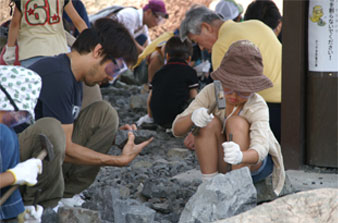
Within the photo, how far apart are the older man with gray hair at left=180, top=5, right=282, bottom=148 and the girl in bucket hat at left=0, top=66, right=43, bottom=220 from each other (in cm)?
215

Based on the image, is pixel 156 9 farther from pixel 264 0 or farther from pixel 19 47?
pixel 19 47

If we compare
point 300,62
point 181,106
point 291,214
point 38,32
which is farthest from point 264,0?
point 291,214

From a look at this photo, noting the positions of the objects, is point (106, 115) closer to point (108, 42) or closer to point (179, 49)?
point (108, 42)

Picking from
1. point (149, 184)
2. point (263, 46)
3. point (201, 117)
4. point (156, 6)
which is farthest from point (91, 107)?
point (156, 6)

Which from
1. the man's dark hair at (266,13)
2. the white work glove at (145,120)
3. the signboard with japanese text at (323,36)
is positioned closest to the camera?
the signboard with japanese text at (323,36)

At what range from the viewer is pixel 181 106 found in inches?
237

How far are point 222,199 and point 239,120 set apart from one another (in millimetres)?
638

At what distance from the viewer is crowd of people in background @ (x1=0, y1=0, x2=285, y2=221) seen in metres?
2.82

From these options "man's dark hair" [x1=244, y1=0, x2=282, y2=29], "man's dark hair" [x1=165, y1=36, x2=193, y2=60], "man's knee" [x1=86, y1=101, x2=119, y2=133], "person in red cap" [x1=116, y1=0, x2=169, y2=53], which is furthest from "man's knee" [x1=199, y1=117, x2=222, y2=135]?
"person in red cap" [x1=116, y1=0, x2=169, y2=53]

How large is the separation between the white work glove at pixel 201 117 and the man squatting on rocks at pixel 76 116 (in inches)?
16.3

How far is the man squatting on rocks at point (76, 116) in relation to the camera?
313 centimetres

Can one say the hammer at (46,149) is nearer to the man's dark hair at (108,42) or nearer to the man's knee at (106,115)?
the man's dark hair at (108,42)

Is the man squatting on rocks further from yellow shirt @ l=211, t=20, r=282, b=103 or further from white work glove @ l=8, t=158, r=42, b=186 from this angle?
yellow shirt @ l=211, t=20, r=282, b=103

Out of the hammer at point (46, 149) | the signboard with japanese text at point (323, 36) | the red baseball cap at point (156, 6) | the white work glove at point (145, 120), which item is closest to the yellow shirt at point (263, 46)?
the signboard with japanese text at point (323, 36)
